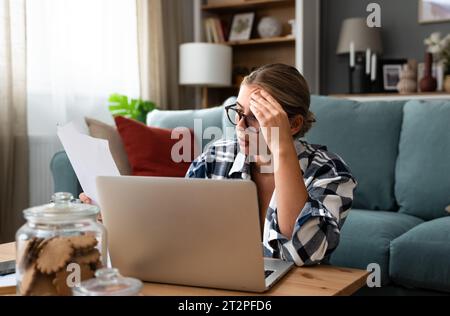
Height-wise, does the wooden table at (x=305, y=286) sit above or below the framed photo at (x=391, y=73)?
below

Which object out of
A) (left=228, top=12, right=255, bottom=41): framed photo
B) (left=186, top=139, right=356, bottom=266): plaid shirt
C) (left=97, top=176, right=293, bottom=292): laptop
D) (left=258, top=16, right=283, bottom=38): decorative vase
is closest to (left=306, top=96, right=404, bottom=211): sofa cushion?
(left=186, top=139, right=356, bottom=266): plaid shirt

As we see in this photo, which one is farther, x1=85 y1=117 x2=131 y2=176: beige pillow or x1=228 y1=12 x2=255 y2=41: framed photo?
x1=228 y1=12 x2=255 y2=41: framed photo

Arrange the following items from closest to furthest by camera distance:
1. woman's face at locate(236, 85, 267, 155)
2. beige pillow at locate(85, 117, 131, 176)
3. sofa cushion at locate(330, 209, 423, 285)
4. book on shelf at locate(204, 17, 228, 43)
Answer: woman's face at locate(236, 85, 267, 155)
sofa cushion at locate(330, 209, 423, 285)
beige pillow at locate(85, 117, 131, 176)
book on shelf at locate(204, 17, 228, 43)

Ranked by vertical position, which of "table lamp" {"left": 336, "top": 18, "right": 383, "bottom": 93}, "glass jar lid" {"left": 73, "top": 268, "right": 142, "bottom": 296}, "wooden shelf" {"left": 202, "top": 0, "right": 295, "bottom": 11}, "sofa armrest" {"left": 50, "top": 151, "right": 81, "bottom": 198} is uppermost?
"wooden shelf" {"left": 202, "top": 0, "right": 295, "bottom": 11}

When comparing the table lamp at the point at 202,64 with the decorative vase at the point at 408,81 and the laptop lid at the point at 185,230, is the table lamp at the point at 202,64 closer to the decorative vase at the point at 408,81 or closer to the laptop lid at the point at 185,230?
the decorative vase at the point at 408,81

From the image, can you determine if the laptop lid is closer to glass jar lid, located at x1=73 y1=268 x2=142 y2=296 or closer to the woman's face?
glass jar lid, located at x1=73 y1=268 x2=142 y2=296

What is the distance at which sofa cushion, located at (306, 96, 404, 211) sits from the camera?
2455 millimetres

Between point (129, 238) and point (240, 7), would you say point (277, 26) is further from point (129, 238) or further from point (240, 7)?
point (129, 238)

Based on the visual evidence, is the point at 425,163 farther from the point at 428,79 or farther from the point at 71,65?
the point at 71,65

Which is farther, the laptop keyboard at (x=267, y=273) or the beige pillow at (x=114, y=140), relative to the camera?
the beige pillow at (x=114, y=140)

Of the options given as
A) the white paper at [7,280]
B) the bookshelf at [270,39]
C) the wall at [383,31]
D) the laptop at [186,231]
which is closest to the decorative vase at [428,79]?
the wall at [383,31]

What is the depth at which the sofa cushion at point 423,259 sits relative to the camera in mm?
1886

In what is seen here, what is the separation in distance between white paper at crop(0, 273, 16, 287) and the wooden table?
0.08ft

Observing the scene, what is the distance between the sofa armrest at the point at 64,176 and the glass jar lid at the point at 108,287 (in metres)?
1.78
